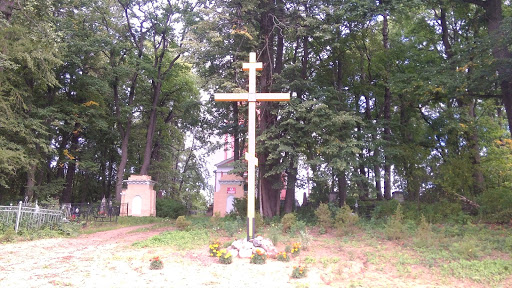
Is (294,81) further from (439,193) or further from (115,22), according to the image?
(115,22)

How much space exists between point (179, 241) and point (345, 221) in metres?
5.24

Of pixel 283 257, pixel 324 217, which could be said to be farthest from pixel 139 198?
pixel 283 257

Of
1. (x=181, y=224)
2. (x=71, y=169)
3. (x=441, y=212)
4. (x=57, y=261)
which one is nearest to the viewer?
(x=57, y=261)

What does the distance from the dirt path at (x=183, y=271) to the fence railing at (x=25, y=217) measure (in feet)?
8.58

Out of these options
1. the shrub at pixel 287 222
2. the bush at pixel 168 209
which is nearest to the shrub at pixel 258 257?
the shrub at pixel 287 222

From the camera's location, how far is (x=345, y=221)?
1201 cm

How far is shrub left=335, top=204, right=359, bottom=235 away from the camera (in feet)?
37.8

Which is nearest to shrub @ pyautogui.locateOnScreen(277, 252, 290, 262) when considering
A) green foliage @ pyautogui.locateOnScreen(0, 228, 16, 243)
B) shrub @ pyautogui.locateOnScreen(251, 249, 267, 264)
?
shrub @ pyautogui.locateOnScreen(251, 249, 267, 264)

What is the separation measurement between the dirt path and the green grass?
1.95 feet

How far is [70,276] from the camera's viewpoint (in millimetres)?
6582

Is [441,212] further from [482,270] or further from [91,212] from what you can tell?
[91,212]

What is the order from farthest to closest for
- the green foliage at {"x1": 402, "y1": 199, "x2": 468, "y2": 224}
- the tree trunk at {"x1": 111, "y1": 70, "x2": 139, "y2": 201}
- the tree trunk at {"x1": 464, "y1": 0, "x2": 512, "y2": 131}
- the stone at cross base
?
the tree trunk at {"x1": 111, "y1": 70, "x2": 139, "y2": 201} < the stone at cross base < the green foliage at {"x1": 402, "y1": 199, "x2": 468, "y2": 224} < the tree trunk at {"x1": 464, "y1": 0, "x2": 512, "y2": 131}

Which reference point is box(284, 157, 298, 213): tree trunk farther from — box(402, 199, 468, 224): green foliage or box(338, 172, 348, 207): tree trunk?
box(402, 199, 468, 224): green foliage

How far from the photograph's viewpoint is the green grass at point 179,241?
9738mm
